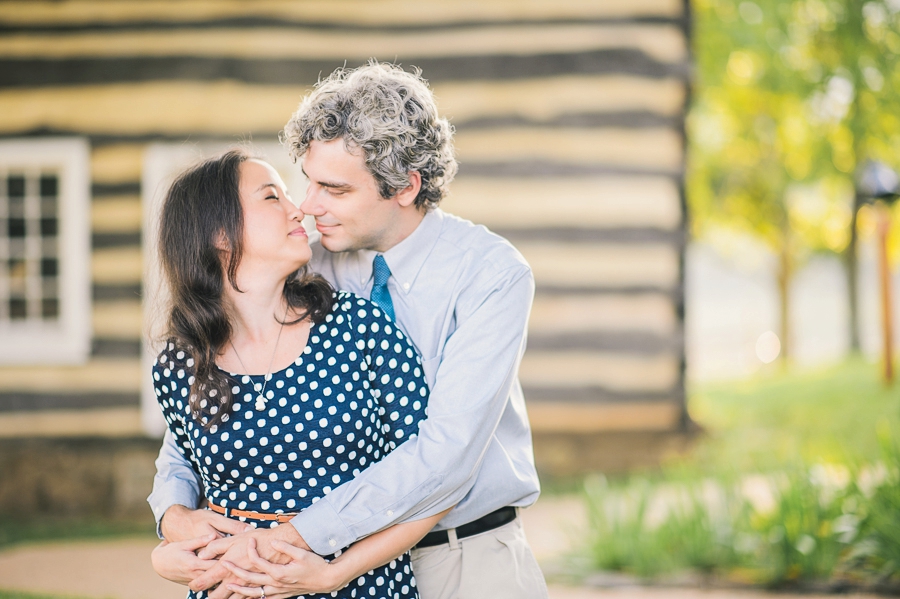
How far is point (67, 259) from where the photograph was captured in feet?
22.6

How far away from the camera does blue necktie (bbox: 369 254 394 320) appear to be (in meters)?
2.20

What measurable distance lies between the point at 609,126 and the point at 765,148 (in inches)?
305

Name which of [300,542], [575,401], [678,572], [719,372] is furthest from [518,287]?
[719,372]

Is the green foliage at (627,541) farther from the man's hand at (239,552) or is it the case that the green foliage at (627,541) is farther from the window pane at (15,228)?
the window pane at (15,228)

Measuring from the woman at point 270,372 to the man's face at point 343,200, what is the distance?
0.32 ft

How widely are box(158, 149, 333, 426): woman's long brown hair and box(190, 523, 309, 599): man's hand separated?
39cm

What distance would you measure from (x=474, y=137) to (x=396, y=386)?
17.2 feet

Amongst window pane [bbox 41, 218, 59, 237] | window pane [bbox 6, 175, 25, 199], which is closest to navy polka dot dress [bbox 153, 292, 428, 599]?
window pane [bbox 41, 218, 59, 237]

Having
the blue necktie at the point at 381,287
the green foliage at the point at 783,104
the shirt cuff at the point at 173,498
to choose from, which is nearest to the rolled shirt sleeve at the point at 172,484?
the shirt cuff at the point at 173,498

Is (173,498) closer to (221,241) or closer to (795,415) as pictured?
(221,241)

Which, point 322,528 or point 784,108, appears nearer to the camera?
point 322,528

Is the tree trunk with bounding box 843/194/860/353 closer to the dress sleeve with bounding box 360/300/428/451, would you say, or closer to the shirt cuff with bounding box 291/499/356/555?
the dress sleeve with bounding box 360/300/428/451

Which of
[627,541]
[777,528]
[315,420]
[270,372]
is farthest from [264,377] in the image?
[777,528]

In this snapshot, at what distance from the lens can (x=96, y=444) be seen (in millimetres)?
6902
